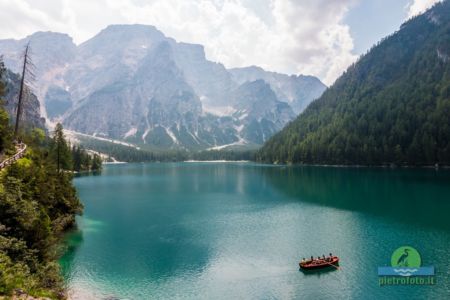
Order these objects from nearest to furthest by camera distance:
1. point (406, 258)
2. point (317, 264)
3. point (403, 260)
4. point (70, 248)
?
point (317, 264) → point (403, 260) → point (406, 258) → point (70, 248)

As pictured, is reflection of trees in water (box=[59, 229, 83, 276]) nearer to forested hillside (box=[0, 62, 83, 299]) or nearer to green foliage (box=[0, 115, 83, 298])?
forested hillside (box=[0, 62, 83, 299])

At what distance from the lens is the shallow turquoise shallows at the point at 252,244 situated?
44.3 metres

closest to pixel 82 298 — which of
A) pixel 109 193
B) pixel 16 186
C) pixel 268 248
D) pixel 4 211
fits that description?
pixel 4 211

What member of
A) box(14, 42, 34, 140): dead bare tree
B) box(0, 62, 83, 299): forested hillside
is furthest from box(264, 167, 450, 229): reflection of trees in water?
box(14, 42, 34, 140): dead bare tree

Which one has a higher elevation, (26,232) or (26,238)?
(26,232)

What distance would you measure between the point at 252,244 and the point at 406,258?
26.2 metres

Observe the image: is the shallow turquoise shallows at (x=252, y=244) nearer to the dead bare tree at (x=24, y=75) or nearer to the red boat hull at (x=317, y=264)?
the red boat hull at (x=317, y=264)

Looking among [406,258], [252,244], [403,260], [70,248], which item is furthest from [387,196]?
[70,248]

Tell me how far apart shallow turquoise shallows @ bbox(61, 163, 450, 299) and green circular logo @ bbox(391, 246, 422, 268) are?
1220mm

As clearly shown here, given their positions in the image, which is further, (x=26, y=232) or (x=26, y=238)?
(x=26, y=238)

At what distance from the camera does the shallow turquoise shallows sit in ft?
145

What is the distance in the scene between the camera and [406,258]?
55344mm

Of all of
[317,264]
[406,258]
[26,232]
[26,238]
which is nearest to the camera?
[26,232]

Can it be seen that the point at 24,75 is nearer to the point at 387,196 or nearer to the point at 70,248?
the point at 70,248
